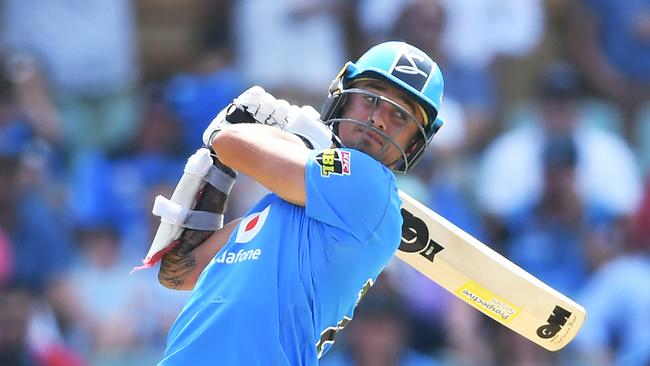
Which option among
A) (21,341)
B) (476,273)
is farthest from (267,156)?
(21,341)

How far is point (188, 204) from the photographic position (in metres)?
4.03

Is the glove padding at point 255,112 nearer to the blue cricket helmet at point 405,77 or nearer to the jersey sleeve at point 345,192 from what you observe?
the blue cricket helmet at point 405,77

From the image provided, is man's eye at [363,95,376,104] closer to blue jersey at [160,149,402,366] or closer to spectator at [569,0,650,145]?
blue jersey at [160,149,402,366]

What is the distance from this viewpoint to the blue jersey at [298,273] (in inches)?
138

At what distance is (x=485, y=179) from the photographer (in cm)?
795

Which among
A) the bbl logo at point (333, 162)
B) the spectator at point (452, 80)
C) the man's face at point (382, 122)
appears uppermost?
the man's face at point (382, 122)

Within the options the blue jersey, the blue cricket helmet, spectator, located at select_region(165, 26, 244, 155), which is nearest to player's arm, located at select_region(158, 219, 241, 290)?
the blue jersey

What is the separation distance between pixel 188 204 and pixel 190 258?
0.18 meters

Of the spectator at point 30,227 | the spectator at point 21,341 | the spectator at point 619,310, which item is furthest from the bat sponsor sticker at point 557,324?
the spectator at point 30,227

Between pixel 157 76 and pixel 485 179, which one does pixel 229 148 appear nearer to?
pixel 485 179

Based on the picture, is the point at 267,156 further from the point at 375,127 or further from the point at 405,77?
the point at 405,77

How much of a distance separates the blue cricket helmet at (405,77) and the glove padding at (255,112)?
0.16 meters

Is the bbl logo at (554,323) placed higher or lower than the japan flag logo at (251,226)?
lower

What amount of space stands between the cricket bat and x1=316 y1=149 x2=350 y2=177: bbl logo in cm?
59
